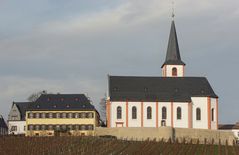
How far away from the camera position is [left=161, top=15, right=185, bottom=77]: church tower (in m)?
→ 102

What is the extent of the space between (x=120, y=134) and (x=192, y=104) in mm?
12708

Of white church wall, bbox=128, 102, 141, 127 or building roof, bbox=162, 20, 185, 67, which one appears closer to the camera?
white church wall, bbox=128, 102, 141, 127

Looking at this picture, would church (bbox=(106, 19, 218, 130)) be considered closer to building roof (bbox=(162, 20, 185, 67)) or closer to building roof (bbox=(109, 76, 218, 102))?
building roof (bbox=(109, 76, 218, 102))

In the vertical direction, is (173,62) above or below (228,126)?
above

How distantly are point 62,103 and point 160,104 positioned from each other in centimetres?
1465

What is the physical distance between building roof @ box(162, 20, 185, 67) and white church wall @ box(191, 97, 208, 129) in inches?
414

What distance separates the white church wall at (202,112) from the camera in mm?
92125

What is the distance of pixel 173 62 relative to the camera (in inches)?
4023

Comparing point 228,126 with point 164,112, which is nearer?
point 164,112

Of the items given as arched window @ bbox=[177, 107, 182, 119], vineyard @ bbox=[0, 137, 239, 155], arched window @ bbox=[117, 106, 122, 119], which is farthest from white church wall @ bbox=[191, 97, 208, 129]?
vineyard @ bbox=[0, 137, 239, 155]

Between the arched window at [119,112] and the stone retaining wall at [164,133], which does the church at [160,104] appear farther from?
the stone retaining wall at [164,133]

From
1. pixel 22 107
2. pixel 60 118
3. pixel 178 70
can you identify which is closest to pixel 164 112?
pixel 178 70

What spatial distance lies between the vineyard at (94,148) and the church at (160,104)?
76.0 feet

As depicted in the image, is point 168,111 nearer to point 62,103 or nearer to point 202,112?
point 202,112
